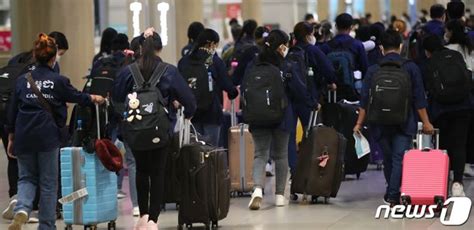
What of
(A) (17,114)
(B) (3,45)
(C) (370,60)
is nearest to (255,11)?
(B) (3,45)

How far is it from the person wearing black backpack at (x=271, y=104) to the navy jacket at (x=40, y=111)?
7.95 ft

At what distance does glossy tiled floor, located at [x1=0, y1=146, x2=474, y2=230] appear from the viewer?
1129cm

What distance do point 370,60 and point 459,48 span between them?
3214 millimetres

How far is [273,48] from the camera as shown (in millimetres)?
12484

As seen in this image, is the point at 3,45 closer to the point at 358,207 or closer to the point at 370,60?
the point at 370,60

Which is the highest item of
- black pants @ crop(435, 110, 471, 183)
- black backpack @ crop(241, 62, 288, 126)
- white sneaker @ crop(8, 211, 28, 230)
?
black backpack @ crop(241, 62, 288, 126)

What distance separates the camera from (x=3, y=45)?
33594 millimetres

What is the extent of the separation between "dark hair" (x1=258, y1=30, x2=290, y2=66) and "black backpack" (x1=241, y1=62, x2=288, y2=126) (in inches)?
4.6

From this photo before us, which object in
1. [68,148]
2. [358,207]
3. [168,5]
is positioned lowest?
[358,207]

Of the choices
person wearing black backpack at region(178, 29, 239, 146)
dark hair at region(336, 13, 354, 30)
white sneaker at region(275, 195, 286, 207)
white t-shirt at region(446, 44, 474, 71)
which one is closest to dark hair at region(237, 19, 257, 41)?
dark hair at region(336, 13, 354, 30)

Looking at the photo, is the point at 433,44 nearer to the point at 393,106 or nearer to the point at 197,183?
the point at 393,106

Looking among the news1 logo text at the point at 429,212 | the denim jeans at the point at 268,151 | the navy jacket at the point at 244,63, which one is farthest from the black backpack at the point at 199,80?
the news1 logo text at the point at 429,212

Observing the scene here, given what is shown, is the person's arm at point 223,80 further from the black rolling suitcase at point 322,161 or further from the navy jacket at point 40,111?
the navy jacket at point 40,111

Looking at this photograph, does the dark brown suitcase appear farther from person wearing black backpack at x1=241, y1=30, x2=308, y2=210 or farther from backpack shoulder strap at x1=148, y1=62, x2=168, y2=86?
person wearing black backpack at x1=241, y1=30, x2=308, y2=210
